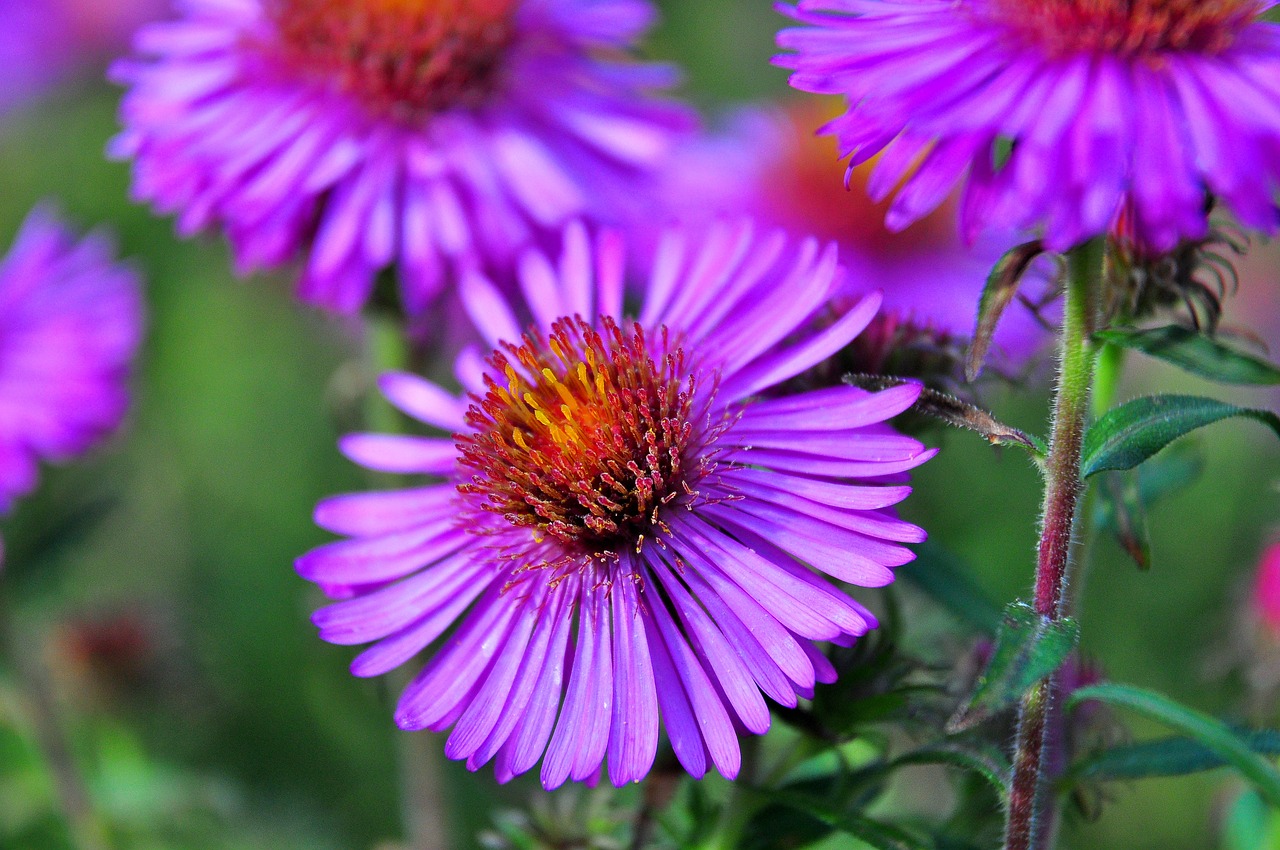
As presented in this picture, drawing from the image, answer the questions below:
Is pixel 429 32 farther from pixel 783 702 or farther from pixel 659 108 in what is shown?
pixel 783 702

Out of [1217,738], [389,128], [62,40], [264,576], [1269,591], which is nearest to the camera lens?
[1217,738]

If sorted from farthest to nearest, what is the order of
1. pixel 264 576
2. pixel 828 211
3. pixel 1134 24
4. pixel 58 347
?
pixel 264 576
pixel 828 211
pixel 58 347
pixel 1134 24

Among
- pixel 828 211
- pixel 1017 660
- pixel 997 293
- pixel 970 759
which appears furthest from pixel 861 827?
pixel 828 211

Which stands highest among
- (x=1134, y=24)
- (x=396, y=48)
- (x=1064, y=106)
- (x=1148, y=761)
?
(x=396, y=48)

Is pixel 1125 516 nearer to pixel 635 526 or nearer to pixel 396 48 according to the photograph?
Result: pixel 635 526

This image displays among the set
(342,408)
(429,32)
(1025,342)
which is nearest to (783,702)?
(342,408)

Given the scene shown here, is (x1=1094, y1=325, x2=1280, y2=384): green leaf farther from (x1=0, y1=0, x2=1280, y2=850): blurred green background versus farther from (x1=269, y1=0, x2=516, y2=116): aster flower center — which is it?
(x1=269, y1=0, x2=516, y2=116): aster flower center

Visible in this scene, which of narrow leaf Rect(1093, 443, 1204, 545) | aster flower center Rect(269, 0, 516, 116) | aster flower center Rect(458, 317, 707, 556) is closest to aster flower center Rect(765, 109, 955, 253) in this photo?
aster flower center Rect(269, 0, 516, 116)
